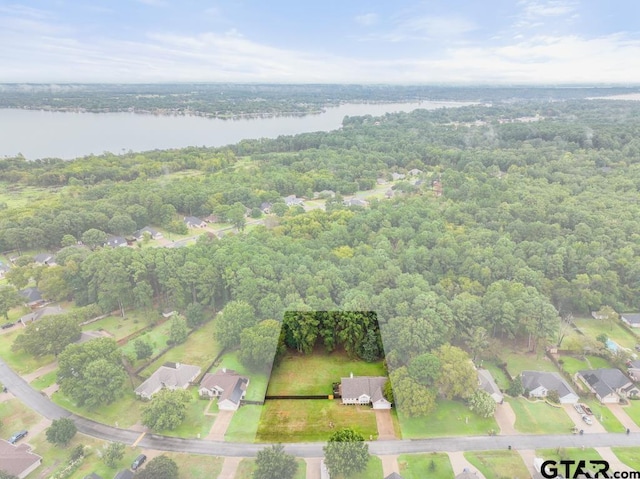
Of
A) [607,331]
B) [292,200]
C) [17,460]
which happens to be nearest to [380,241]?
[607,331]

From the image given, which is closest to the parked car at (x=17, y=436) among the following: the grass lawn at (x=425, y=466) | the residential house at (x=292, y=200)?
the grass lawn at (x=425, y=466)

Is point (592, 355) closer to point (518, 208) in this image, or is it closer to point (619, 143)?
point (518, 208)

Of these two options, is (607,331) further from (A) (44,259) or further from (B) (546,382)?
(A) (44,259)

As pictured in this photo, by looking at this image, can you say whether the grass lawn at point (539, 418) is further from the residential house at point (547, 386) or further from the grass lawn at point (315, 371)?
the grass lawn at point (315, 371)

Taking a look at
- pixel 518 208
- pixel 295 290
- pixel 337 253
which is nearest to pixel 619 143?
pixel 518 208

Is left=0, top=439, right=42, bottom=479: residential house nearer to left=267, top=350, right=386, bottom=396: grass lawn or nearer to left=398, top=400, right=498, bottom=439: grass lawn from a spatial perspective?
left=267, top=350, right=386, bottom=396: grass lawn

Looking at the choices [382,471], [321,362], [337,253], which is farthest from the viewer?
[337,253]

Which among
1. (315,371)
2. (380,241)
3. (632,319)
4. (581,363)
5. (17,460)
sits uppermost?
(380,241)
